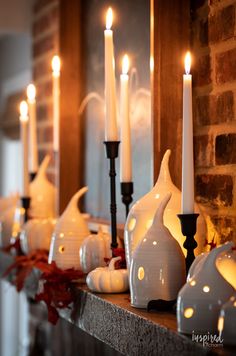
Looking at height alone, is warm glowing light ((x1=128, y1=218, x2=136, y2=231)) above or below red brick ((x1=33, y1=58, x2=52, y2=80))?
below

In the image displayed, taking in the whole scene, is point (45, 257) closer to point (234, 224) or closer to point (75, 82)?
point (75, 82)

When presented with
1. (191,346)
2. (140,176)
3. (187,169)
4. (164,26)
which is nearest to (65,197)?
(140,176)

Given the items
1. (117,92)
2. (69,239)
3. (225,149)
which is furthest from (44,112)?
(225,149)

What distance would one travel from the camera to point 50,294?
1831mm

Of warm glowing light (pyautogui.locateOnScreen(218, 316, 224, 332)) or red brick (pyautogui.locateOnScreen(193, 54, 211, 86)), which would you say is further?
red brick (pyautogui.locateOnScreen(193, 54, 211, 86))

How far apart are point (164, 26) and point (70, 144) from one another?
785 millimetres

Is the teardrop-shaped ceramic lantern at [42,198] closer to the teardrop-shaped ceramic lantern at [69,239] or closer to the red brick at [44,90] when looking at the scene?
the red brick at [44,90]

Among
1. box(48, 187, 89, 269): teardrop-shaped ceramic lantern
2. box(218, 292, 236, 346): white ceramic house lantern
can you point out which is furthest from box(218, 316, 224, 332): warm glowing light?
box(48, 187, 89, 269): teardrop-shaped ceramic lantern

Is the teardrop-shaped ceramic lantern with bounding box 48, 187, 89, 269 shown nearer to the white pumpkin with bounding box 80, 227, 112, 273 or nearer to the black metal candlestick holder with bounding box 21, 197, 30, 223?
the white pumpkin with bounding box 80, 227, 112, 273

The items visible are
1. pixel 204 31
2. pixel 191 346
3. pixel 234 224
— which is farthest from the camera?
pixel 204 31

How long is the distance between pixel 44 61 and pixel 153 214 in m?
1.47

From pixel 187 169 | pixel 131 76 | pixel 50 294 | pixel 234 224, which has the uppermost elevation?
pixel 131 76

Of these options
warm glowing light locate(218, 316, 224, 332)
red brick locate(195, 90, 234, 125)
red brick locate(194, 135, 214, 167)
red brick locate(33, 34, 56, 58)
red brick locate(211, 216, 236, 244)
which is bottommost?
warm glowing light locate(218, 316, 224, 332)

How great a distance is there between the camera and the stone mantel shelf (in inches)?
49.6
